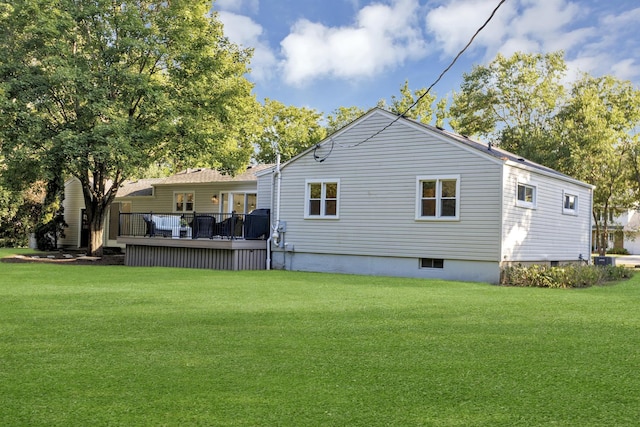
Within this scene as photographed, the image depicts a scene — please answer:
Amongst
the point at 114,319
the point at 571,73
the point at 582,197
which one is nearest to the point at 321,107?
the point at 571,73

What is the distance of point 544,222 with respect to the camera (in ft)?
56.6

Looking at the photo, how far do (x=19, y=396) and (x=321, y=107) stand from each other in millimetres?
41002

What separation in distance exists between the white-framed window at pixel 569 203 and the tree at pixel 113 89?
37.4 feet

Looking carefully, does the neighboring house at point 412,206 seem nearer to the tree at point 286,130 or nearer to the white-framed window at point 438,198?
the white-framed window at point 438,198

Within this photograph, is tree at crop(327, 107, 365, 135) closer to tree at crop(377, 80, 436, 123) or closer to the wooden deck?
tree at crop(377, 80, 436, 123)

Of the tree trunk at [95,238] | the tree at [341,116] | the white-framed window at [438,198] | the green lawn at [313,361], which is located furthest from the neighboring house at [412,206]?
the tree at [341,116]

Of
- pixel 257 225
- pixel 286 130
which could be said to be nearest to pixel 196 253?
pixel 257 225

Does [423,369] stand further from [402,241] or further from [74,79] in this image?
[74,79]

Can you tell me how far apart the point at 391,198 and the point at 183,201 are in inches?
475

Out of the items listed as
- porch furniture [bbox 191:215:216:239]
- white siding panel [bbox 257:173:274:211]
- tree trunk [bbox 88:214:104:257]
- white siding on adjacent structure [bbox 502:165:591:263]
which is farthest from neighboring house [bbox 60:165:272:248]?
white siding on adjacent structure [bbox 502:165:591:263]

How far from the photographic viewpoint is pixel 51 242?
92.9 ft

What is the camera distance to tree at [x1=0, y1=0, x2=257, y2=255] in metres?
18.7

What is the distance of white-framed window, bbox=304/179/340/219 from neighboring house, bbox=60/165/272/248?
4622 mm

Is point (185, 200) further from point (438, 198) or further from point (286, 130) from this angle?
point (286, 130)
